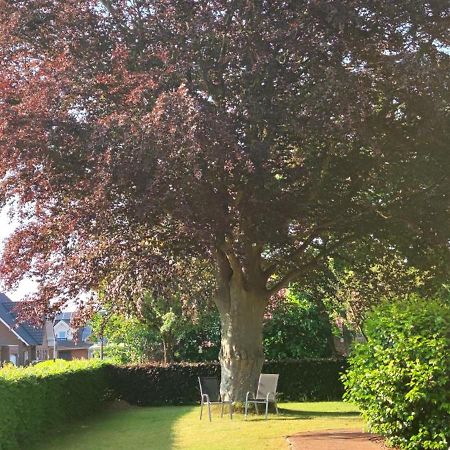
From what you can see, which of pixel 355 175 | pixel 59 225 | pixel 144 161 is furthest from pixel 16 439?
pixel 355 175

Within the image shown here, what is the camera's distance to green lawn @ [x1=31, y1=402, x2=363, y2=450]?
1089 cm

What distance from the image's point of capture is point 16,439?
11.4 meters

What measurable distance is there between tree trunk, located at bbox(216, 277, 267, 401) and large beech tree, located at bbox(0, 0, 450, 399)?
216cm

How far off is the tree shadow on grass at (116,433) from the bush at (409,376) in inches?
142

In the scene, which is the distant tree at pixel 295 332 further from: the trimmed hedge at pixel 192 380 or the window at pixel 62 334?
the window at pixel 62 334

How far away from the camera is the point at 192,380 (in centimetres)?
2275

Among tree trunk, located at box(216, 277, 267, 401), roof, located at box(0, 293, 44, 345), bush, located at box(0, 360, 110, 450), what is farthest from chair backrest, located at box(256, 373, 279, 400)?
roof, located at box(0, 293, 44, 345)

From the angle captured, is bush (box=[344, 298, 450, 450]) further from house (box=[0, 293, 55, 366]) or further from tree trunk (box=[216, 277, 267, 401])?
house (box=[0, 293, 55, 366])

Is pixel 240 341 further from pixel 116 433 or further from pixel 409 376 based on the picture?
pixel 409 376

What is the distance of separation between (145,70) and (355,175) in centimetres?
490

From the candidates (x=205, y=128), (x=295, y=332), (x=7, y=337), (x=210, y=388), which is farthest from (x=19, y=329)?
(x=205, y=128)

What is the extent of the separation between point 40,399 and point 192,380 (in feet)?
33.5

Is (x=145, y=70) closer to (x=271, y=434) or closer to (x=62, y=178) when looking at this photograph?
(x=62, y=178)

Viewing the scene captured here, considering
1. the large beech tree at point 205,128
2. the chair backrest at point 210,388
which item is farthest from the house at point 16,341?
the large beech tree at point 205,128
